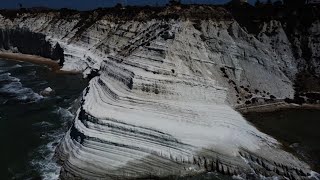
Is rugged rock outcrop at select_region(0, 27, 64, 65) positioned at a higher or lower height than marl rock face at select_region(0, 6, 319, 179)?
lower

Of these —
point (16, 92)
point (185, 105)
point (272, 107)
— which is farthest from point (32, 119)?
point (272, 107)

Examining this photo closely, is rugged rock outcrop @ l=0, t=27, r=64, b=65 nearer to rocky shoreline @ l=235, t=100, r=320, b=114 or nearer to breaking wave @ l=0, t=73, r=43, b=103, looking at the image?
breaking wave @ l=0, t=73, r=43, b=103

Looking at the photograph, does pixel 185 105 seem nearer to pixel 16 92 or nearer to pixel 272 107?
pixel 272 107

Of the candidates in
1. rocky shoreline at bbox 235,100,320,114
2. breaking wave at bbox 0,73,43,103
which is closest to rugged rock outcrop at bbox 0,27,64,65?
breaking wave at bbox 0,73,43,103

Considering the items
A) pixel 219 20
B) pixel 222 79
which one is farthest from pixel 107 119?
pixel 219 20

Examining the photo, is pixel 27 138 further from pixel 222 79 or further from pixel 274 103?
pixel 274 103

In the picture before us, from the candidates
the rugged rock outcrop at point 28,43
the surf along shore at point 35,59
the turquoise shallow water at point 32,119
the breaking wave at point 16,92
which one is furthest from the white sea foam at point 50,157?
the rugged rock outcrop at point 28,43
